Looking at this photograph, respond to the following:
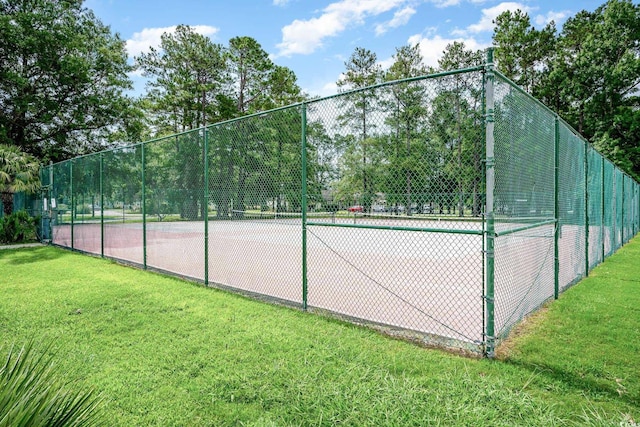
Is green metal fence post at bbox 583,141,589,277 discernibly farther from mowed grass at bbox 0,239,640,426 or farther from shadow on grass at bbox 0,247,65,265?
shadow on grass at bbox 0,247,65,265

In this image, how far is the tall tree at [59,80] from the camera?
16125 mm

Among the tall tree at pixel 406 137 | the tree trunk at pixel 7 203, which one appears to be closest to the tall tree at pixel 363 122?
the tall tree at pixel 406 137

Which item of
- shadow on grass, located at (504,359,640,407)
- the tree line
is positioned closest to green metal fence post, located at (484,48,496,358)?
the tree line

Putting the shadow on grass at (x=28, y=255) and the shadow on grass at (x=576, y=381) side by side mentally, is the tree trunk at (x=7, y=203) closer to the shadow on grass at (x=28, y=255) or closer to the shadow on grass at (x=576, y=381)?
the shadow on grass at (x=28, y=255)

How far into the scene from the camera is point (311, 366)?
3.06 m

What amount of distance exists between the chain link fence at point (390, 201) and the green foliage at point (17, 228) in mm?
6047

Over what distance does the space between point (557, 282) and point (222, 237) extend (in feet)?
15.7

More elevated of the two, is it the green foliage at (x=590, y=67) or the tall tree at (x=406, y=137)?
the green foliage at (x=590, y=67)

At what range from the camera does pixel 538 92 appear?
102 feet

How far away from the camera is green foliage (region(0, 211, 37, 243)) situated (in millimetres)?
11750

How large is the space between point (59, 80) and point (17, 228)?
350 inches

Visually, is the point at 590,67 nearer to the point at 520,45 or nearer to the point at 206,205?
the point at 520,45

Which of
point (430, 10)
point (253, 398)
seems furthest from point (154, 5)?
point (253, 398)

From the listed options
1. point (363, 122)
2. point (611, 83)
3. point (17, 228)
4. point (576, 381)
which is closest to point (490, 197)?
point (576, 381)
